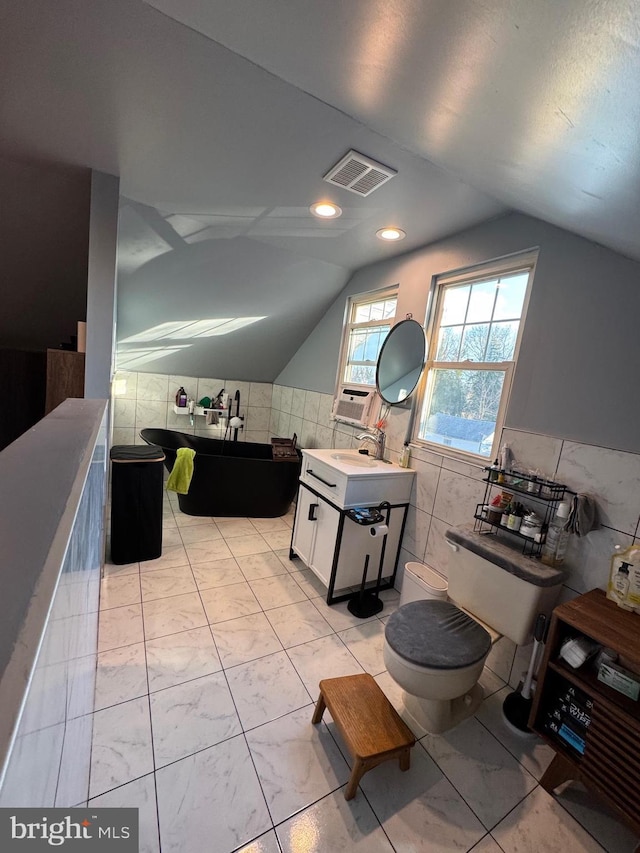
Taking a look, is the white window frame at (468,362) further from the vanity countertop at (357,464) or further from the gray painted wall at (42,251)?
the gray painted wall at (42,251)

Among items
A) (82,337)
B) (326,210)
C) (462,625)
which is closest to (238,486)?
(82,337)

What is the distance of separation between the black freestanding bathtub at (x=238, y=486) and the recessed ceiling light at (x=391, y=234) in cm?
A: 206

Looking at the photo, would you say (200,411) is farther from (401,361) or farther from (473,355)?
(473,355)

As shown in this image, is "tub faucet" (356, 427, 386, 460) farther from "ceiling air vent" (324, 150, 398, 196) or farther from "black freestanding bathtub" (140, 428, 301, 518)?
"ceiling air vent" (324, 150, 398, 196)

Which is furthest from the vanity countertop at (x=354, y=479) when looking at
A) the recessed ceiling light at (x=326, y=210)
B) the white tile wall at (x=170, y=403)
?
the white tile wall at (x=170, y=403)

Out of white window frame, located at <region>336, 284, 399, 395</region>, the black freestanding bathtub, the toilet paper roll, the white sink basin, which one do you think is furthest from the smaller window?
the toilet paper roll

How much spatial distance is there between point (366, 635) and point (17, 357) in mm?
3166

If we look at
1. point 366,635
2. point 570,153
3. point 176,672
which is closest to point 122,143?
point 570,153

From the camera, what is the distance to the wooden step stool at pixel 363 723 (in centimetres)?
128

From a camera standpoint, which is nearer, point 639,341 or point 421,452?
point 639,341

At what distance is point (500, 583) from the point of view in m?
1.61

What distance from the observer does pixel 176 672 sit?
1.70 meters

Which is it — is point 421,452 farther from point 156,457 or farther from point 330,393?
point 156,457

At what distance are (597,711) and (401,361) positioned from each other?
6.64ft
